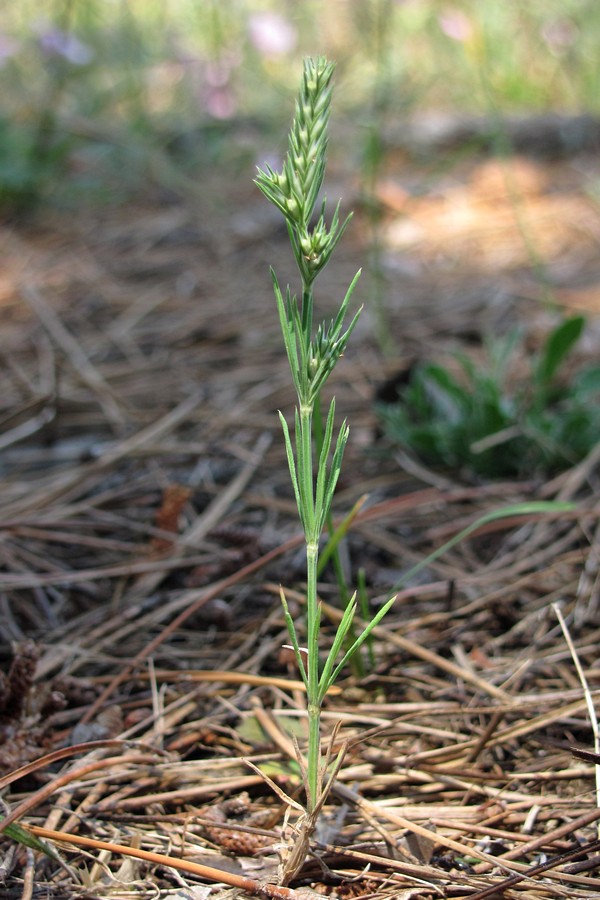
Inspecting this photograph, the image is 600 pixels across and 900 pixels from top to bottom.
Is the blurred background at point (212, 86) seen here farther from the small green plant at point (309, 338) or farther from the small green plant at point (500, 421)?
the small green plant at point (309, 338)

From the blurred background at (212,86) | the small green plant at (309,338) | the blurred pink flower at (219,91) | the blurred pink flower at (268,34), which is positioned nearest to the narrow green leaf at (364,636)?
the small green plant at (309,338)

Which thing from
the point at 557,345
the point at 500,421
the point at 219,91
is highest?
the point at 219,91

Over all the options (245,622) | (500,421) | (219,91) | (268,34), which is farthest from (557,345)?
(219,91)

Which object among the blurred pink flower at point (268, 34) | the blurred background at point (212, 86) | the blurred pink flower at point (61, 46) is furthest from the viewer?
the blurred pink flower at point (268, 34)

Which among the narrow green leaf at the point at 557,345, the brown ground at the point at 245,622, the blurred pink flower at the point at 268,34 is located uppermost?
the blurred pink flower at the point at 268,34

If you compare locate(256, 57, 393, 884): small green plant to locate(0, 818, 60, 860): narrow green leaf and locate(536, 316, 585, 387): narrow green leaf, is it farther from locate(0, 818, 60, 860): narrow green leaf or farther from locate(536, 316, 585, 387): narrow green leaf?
locate(536, 316, 585, 387): narrow green leaf

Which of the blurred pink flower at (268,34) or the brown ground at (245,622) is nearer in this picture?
the brown ground at (245,622)

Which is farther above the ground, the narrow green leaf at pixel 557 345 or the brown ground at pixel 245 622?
the narrow green leaf at pixel 557 345

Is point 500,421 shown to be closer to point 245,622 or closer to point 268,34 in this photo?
point 245,622
